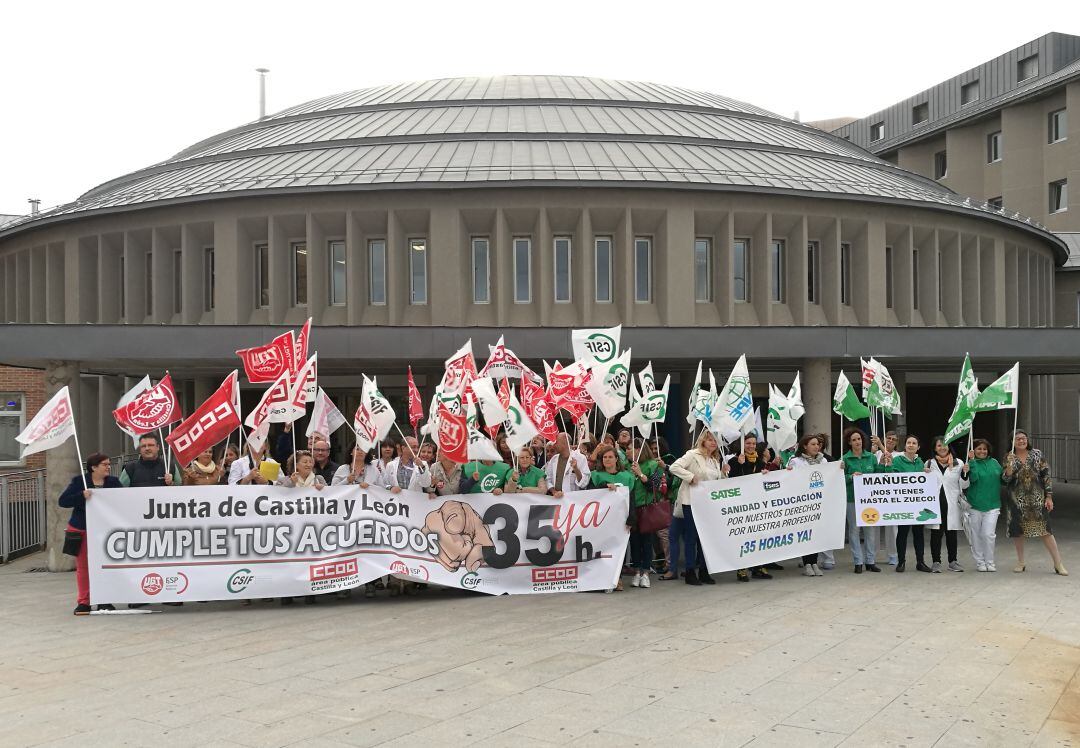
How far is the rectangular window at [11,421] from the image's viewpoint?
35344 mm

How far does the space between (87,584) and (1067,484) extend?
3100cm

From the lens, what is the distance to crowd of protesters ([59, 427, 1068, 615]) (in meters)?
11.8

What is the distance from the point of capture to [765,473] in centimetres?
1321

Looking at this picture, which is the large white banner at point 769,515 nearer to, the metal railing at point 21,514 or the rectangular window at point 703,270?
the metal railing at point 21,514

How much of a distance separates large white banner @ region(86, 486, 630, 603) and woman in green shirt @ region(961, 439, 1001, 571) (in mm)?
5923

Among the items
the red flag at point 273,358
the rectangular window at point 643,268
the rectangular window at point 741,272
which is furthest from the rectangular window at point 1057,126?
the red flag at point 273,358

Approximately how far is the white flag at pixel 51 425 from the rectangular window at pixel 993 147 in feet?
158

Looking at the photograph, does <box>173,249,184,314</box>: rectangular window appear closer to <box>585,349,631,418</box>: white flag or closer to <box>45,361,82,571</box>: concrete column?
<box>45,361,82,571</box>: concrete column

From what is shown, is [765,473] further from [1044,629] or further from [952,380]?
[952,380]

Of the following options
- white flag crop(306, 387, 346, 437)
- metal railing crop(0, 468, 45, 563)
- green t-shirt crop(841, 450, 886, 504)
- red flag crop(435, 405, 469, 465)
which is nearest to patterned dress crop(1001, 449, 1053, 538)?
green t-shirt crop(841, 450, 886, 504)

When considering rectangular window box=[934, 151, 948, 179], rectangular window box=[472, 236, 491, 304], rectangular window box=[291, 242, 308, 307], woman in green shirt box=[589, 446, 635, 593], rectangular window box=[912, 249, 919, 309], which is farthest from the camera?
rectangular window box=[934, 151, 948, 179]

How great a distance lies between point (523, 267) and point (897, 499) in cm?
1335

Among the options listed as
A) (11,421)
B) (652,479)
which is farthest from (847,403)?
(11,421)

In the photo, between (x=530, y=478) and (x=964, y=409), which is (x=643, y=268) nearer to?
(x=964, y=409)
